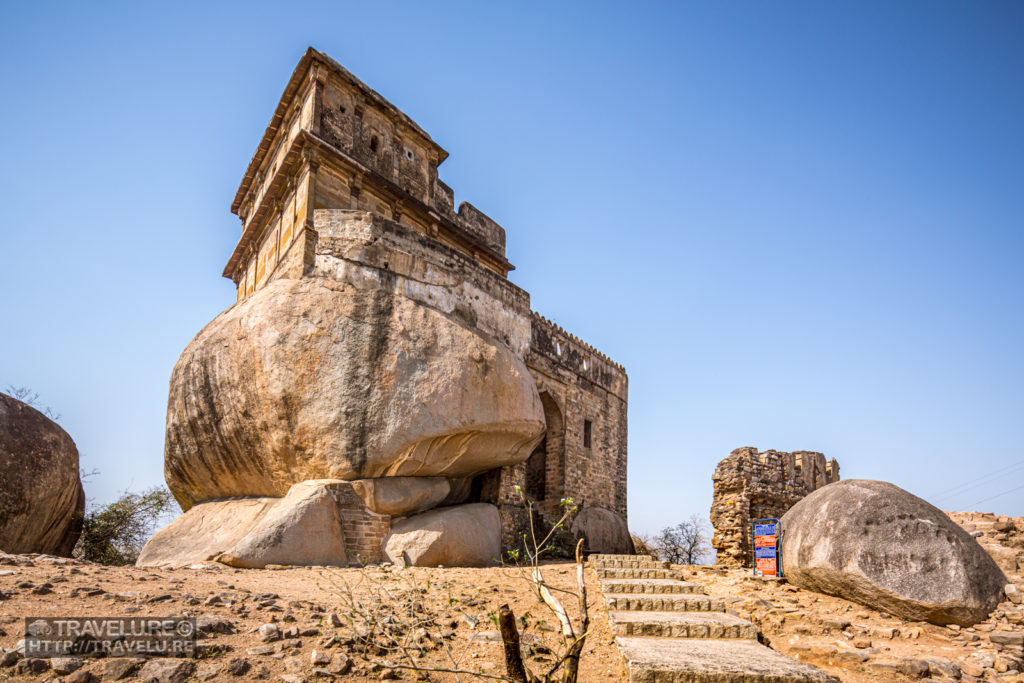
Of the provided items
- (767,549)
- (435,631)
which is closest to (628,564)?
(767,549)

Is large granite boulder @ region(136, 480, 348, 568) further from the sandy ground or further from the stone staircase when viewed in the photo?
the stone staircase

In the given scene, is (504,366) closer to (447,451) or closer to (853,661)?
(447,451)

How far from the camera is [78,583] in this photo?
511 cm

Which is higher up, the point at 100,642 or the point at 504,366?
the point at 504,366

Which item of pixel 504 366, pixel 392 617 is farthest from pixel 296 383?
pixel 392 617

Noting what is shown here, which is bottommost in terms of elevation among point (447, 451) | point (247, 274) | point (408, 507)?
point (408, 507)

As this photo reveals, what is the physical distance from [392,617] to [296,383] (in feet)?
15.1

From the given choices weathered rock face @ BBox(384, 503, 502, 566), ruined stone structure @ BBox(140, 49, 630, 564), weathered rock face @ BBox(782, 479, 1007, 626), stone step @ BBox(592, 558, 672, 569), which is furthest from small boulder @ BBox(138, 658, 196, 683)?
weathered rock face @ BBox(782, 479, 1007, 626)

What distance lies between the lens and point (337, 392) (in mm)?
8547

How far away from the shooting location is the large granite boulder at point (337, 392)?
859cm

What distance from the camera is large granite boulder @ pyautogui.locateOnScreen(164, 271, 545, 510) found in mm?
8586

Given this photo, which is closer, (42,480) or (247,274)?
(42,480)

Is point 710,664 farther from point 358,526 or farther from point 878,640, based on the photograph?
point 358,526

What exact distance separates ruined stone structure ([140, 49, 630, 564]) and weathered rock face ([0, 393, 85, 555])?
5.39 ft
